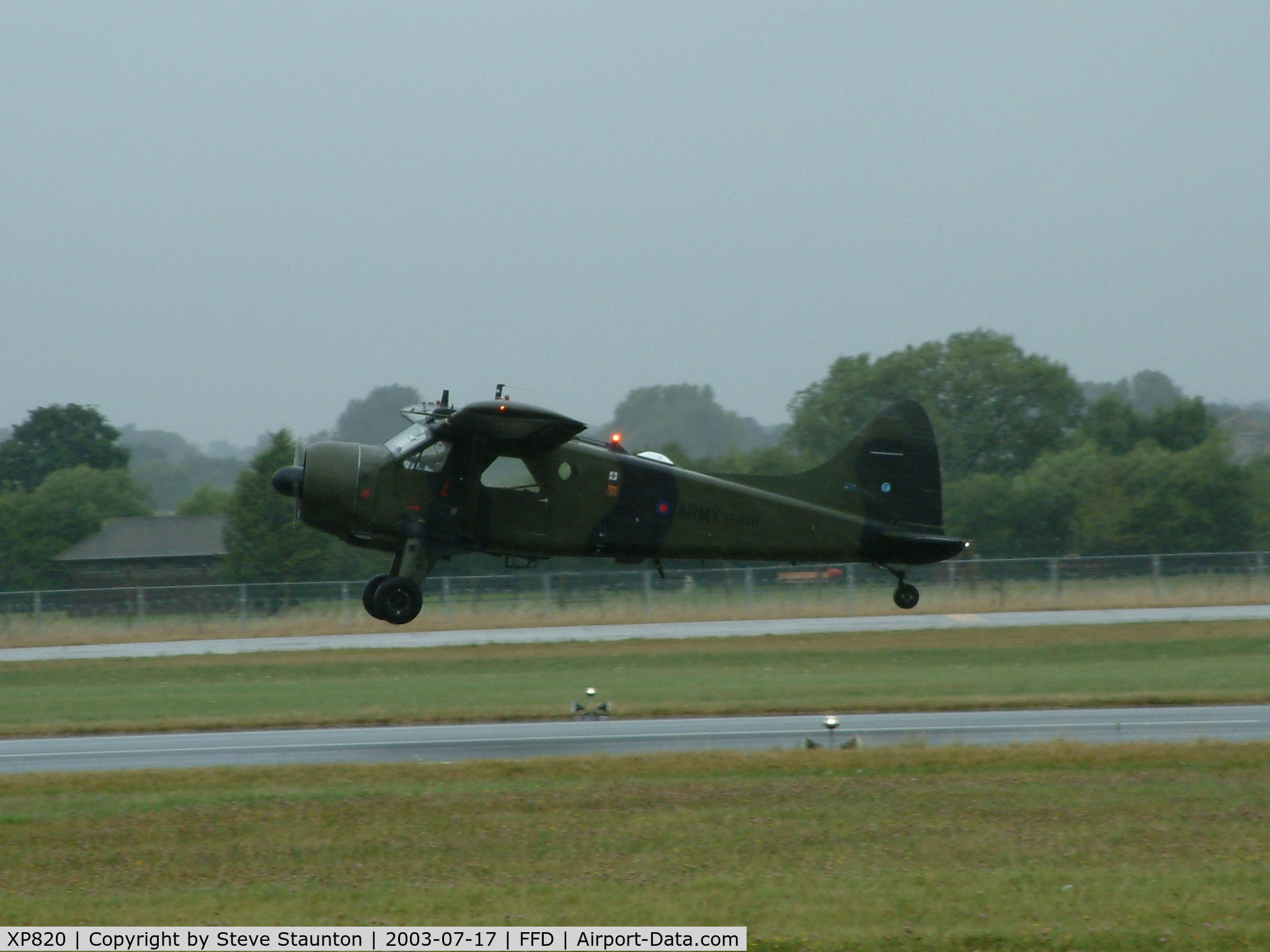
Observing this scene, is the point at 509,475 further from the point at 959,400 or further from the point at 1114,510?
the point at 959,400

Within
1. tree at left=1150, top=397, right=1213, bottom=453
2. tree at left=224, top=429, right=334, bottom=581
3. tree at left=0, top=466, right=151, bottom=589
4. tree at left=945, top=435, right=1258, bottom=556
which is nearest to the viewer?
tree at left=224, top=429, right=334, bottom=581

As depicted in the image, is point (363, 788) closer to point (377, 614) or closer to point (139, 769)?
point (377, 614)

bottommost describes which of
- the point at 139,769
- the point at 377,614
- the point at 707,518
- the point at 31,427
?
the point at 139,769

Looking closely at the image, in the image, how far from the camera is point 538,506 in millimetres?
15430

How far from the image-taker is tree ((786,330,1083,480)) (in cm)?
6025

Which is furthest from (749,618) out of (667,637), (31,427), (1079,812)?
(31,427)

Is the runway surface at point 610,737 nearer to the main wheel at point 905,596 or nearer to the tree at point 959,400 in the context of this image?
the main wheel at point 905,596

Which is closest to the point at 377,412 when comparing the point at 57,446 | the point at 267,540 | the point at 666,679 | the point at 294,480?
the point at 57,446

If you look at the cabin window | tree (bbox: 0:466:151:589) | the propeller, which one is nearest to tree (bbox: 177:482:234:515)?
tree (bbox: 0:466:151:589)

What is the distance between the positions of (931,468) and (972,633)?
24.2m

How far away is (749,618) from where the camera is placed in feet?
146

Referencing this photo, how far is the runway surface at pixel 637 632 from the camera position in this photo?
4094 centimetres

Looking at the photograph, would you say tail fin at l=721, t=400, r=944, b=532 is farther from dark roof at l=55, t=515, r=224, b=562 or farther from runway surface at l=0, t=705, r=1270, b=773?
dark roof at l=55, t=515, r=224, b=562
